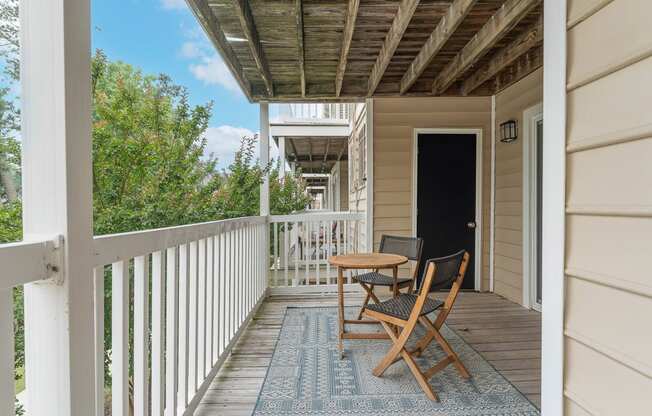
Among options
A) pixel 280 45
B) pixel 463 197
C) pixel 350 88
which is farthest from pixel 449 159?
pixel 280 45

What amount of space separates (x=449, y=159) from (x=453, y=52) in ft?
4.40

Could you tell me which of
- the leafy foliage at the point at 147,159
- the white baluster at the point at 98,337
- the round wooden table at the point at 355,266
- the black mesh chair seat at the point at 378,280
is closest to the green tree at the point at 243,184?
the leafy foliage at the point at 147,159

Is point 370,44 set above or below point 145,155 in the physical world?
above

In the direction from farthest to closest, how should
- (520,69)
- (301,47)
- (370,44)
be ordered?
(520,69) < (370,44) < (301,47)

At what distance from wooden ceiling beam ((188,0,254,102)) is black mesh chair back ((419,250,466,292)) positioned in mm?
2430

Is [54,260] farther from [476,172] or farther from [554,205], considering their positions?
[476,172]

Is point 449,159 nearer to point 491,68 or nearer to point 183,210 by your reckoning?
point 491,68

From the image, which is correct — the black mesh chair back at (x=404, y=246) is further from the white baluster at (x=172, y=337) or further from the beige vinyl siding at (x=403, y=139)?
the white baluster at (x=172, y=337)

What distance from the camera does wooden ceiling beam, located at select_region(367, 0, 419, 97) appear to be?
2.62 metres

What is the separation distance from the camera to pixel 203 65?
845 centimetres

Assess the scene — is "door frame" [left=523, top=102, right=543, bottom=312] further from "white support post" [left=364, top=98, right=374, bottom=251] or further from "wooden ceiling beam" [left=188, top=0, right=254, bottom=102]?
"wooden ceiling beam" [left=188, top=0, right=254, bottom=102]

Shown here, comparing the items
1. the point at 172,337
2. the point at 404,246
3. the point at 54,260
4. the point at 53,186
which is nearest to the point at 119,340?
the point at 172,337

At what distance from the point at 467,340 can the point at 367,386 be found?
1.20m

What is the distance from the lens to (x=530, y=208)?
382 centimetres
